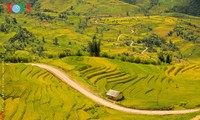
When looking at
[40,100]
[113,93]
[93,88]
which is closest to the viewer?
[40,100]

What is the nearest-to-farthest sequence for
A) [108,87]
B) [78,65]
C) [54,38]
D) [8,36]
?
[108,87], [78,65], [8,36], [54,38]

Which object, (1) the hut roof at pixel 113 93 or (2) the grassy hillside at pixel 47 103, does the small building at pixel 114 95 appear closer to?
(1) the hut roof at pixel 113 93

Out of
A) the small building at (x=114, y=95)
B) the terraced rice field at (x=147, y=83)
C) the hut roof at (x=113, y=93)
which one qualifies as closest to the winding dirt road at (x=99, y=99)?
the small building at (x=114, y=95)

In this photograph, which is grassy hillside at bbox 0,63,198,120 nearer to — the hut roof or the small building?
the small building

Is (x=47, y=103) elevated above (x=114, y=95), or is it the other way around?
(x=47, y=103)

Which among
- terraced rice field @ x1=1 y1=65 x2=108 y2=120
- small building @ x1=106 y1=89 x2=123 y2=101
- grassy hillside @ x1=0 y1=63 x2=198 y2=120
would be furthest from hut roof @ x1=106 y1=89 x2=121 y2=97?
Result: terraced rice field @ x1=1 y1=65 x2=108 y2=120

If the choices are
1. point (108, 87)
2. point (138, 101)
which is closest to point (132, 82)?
point (108, 87)

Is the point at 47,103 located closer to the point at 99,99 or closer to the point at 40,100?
the point at 40,100

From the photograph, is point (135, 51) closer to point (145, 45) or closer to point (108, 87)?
point (145, 45)

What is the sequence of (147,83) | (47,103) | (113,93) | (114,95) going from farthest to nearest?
(147,83) → (113,93) → (114,95) → (47,103)

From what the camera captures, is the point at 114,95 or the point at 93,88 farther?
the point at 93,88

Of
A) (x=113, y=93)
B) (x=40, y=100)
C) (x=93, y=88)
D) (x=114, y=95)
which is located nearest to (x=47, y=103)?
(x=40, y=100)
